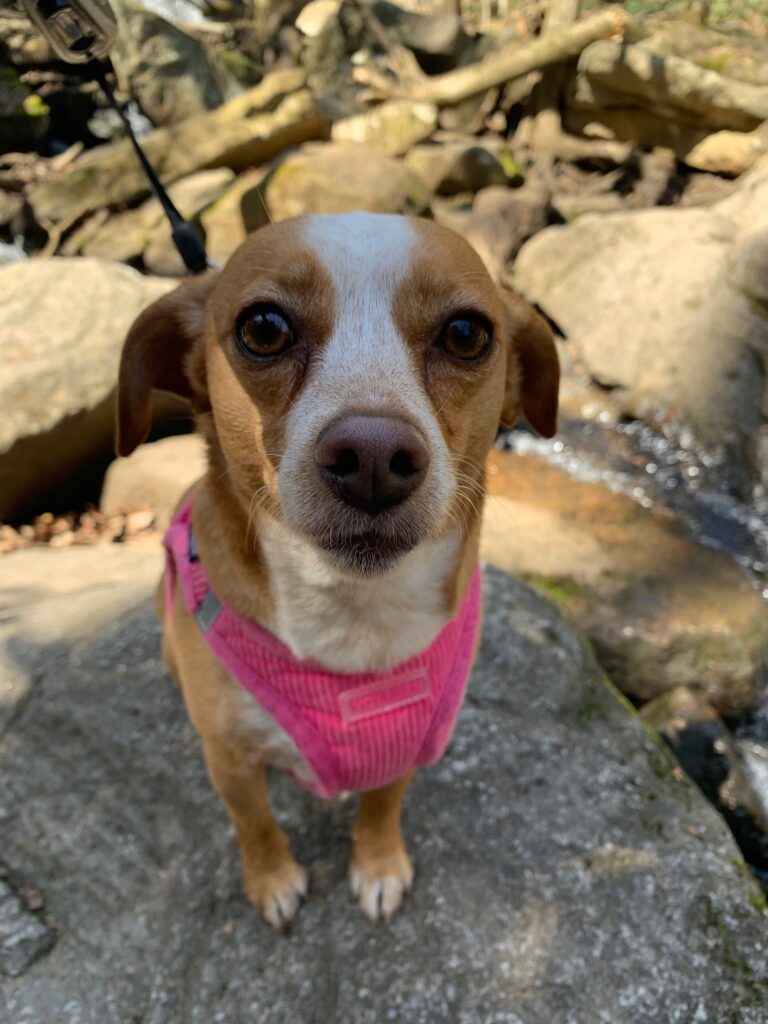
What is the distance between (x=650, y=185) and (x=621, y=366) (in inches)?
194

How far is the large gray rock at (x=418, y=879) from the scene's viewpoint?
76.7 inches

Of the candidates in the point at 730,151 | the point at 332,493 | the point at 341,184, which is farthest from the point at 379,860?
the point at 730,151

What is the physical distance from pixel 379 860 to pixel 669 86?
443 inches

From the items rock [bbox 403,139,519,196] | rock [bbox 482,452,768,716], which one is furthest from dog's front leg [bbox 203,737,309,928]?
rock [bbox 403,139,519,196]

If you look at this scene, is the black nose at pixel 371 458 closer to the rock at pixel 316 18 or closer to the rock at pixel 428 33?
the rock at pixel 316 18

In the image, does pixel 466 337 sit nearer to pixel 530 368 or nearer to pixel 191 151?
pixel 530 368

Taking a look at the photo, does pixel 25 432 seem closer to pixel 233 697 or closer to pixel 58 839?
pixel 58 839

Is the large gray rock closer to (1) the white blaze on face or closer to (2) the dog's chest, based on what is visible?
(2) the dog's chest

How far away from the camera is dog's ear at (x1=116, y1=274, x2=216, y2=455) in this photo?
1.85 m

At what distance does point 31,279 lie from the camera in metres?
4.57

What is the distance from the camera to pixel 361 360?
1463 millimetres

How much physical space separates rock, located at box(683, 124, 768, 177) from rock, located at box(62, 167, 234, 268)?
675 centimetres

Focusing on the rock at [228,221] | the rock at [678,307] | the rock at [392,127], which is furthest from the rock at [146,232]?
the rock at [678,307]

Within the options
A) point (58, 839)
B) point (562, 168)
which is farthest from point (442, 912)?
point (562, 168)
